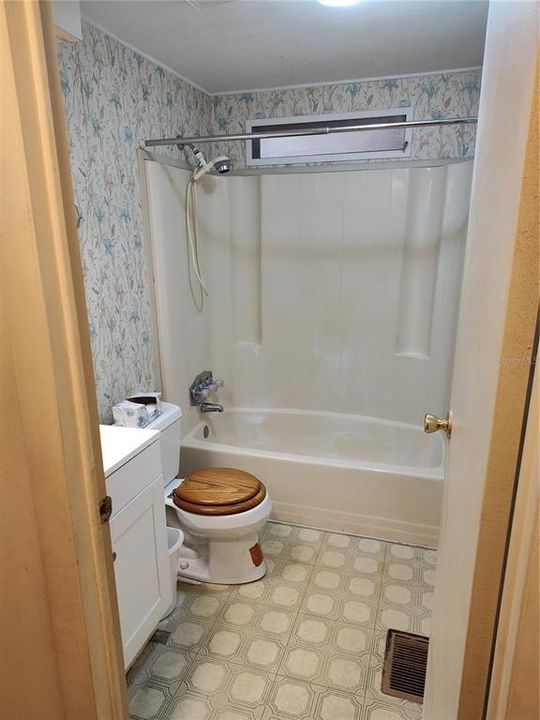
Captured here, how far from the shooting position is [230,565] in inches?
82.2

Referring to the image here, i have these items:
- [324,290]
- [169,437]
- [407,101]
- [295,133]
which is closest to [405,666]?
[169,437]

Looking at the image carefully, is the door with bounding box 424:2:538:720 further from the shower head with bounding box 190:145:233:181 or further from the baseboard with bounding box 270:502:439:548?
the shower head with bounding box 190:145:233:181

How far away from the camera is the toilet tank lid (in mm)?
2008

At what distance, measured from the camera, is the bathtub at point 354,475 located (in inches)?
91.3

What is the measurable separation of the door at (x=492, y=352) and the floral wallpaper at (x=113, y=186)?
57.7 inches

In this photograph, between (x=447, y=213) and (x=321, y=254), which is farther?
(x=321, y=254)

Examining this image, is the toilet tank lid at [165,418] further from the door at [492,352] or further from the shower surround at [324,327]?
the door at [492,352]

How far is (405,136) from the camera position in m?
2.66

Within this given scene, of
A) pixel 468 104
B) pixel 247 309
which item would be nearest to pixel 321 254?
pixel 247 309

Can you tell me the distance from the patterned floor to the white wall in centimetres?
102

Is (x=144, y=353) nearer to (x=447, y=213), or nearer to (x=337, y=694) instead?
(x=337, y=694)

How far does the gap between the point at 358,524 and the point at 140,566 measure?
4.08 ft

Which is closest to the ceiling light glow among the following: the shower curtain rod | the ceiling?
the ceiling

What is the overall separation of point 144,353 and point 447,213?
181cm
